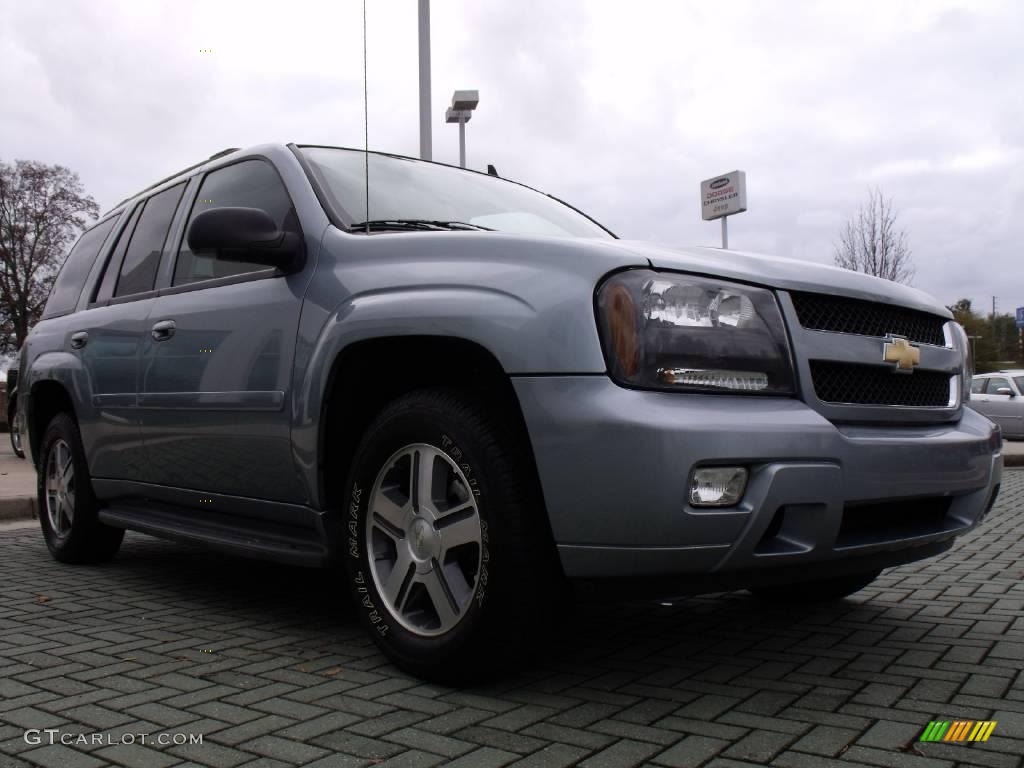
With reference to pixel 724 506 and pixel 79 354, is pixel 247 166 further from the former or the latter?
pixel 724 506

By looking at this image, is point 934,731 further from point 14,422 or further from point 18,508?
point 18,508

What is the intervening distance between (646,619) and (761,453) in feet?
5.29

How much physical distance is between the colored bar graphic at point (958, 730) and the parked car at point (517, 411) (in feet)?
1.55

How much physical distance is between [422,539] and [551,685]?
0.58 metres

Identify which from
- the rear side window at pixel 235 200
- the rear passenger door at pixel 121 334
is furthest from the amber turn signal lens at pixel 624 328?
the rear passenger door at pixel 121 334

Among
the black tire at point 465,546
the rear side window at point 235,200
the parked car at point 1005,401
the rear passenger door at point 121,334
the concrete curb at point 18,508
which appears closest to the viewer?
the black tire at point 465,546

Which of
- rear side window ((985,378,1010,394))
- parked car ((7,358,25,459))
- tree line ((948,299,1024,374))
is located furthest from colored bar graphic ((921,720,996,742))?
tree line ((948,299,1024,374))

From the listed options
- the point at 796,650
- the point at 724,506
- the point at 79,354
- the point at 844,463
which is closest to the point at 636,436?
the point at 724,506

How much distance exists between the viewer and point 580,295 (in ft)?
8.81

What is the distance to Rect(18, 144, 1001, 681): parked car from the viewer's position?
8.49 feet

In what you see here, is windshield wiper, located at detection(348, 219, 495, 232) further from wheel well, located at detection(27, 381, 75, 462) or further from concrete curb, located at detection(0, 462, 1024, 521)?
concrete curb, located at detection(0, 462, 1024, 521)

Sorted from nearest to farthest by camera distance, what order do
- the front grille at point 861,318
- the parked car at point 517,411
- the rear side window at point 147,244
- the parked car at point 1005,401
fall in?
the parked car at point 517,411 < the front grille at point 861,318 < the rear side window at point 147,244 < the parked car at point 1005,401

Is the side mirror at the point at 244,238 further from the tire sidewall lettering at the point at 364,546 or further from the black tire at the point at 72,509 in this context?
the black tire at the point at 72,509

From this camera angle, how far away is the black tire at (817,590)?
4.10 metres
